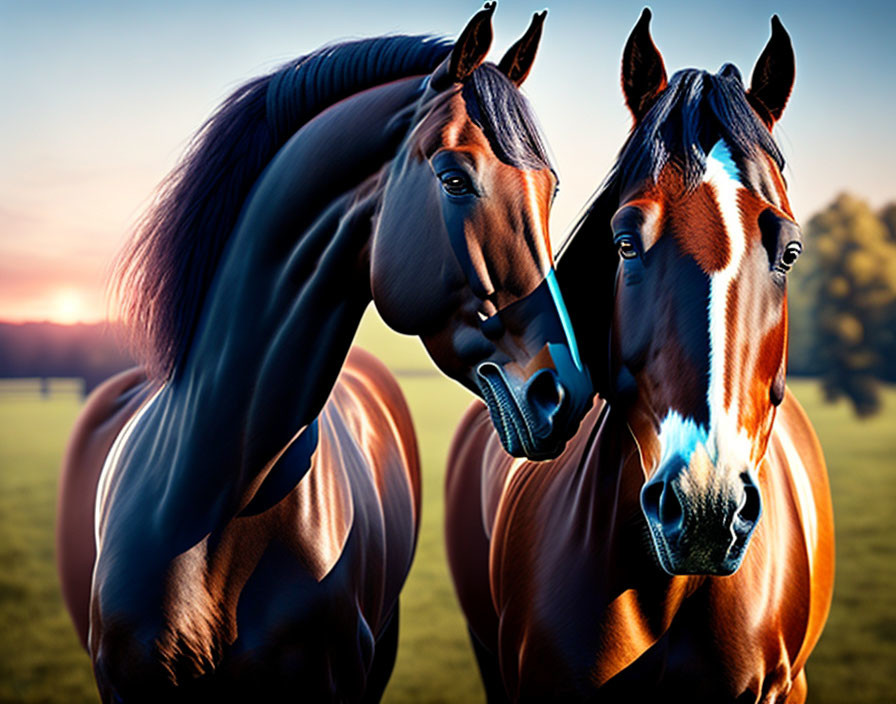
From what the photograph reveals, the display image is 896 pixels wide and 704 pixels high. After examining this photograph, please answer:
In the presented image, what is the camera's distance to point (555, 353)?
161 centimetres

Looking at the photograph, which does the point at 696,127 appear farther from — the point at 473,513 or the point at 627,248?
the point at 473,513

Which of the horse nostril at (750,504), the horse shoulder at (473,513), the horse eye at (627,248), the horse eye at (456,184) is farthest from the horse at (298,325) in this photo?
the horse shoulder at (473,513)

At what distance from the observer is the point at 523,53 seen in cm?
189

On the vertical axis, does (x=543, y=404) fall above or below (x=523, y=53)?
below

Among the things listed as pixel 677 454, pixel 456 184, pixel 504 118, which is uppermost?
pixel 504 118

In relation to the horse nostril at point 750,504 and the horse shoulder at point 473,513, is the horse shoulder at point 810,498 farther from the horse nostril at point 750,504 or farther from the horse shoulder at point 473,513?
the horse shoulder at point 473,513

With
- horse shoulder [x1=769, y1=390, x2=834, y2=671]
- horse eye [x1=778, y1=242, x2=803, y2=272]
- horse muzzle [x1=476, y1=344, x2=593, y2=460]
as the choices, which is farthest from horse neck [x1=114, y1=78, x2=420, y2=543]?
horse shoulder [x1=769, y1=390, x2=834, y2=671]

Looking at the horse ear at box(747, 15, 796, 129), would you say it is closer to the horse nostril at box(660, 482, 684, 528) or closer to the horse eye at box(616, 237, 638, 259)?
the horse eye at box(616, 237, 638, 259)

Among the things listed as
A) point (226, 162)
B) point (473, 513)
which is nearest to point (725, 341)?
point (226, 162)

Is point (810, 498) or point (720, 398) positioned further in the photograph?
point (810, 498)

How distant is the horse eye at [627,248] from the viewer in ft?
5.74

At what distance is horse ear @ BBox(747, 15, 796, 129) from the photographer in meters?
1.83

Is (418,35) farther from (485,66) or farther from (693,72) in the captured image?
(693,72)

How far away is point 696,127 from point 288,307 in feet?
3.11
